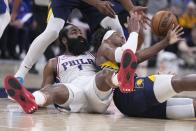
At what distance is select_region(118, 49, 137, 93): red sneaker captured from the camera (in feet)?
16.4

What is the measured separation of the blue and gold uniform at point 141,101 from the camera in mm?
5180

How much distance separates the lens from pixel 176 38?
533 centimetres

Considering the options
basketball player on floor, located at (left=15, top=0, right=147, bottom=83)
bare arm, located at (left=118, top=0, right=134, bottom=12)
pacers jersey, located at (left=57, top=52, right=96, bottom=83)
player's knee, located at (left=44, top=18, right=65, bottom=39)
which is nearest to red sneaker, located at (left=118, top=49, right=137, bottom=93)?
pacers jersey, located at (left=57, top=52, right=96, bottom=83)

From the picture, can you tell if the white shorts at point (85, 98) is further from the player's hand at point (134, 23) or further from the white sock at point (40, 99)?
the player's hand at point (134, 23)

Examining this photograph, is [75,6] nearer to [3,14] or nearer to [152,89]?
[3,14]

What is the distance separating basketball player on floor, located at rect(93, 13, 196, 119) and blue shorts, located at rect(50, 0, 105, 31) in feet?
3.74

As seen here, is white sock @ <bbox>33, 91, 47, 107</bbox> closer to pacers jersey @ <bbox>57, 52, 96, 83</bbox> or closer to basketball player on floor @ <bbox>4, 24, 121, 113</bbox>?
basketball player on floor @ <bbox>4, 24, 121, 113</bbox>

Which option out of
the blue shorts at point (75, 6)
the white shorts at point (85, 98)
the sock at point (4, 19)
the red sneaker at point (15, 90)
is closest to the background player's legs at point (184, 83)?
the white shorts at point (85, 98)

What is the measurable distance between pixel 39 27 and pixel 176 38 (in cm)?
386

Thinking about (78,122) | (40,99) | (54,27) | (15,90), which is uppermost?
(54,27)

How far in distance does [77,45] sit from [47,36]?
2.27 feet

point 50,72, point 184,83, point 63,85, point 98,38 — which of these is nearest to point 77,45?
point 98,38

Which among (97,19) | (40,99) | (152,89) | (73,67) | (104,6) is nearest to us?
(152,89)

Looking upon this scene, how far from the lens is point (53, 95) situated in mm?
5348
